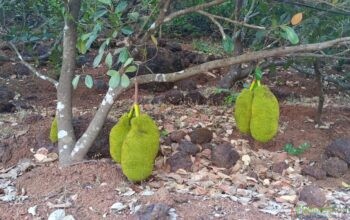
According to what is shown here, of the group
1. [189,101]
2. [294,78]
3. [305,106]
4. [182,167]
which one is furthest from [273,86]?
[182,167]

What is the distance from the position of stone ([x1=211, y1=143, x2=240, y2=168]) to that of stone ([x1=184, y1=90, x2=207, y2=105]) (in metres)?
1.27

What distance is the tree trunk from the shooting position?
121 inches

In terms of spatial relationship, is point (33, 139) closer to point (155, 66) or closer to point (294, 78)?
point (155, 66)

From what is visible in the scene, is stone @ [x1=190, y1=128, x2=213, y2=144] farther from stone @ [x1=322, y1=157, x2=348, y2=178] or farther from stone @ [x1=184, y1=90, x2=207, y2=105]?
stone @ [x1=184, y1=90, x2=207, y2=105]

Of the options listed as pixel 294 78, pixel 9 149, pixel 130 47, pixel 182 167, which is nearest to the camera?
pixel 130 47

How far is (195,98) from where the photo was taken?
15.0 feet

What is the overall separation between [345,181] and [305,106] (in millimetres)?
1527

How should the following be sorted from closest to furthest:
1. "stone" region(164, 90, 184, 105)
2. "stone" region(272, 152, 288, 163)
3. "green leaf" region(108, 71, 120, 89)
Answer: "green leaf" region(108, 71, 120, 89) < "stone" region(272, 152, 288, 163) < "stone" region(164, 90, 184, 105)

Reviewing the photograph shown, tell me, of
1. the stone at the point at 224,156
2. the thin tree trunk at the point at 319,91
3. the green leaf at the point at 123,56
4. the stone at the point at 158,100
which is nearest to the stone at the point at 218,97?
the stone at the point at 158,100

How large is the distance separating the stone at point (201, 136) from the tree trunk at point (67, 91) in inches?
32.0

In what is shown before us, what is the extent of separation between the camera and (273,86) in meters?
5.54

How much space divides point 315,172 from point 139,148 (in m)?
1.15

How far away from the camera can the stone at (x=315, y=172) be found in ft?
10.5

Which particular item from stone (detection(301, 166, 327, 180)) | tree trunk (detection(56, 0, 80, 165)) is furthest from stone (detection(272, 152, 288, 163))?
tree trunk (detection(56, 0, 80, 165))
